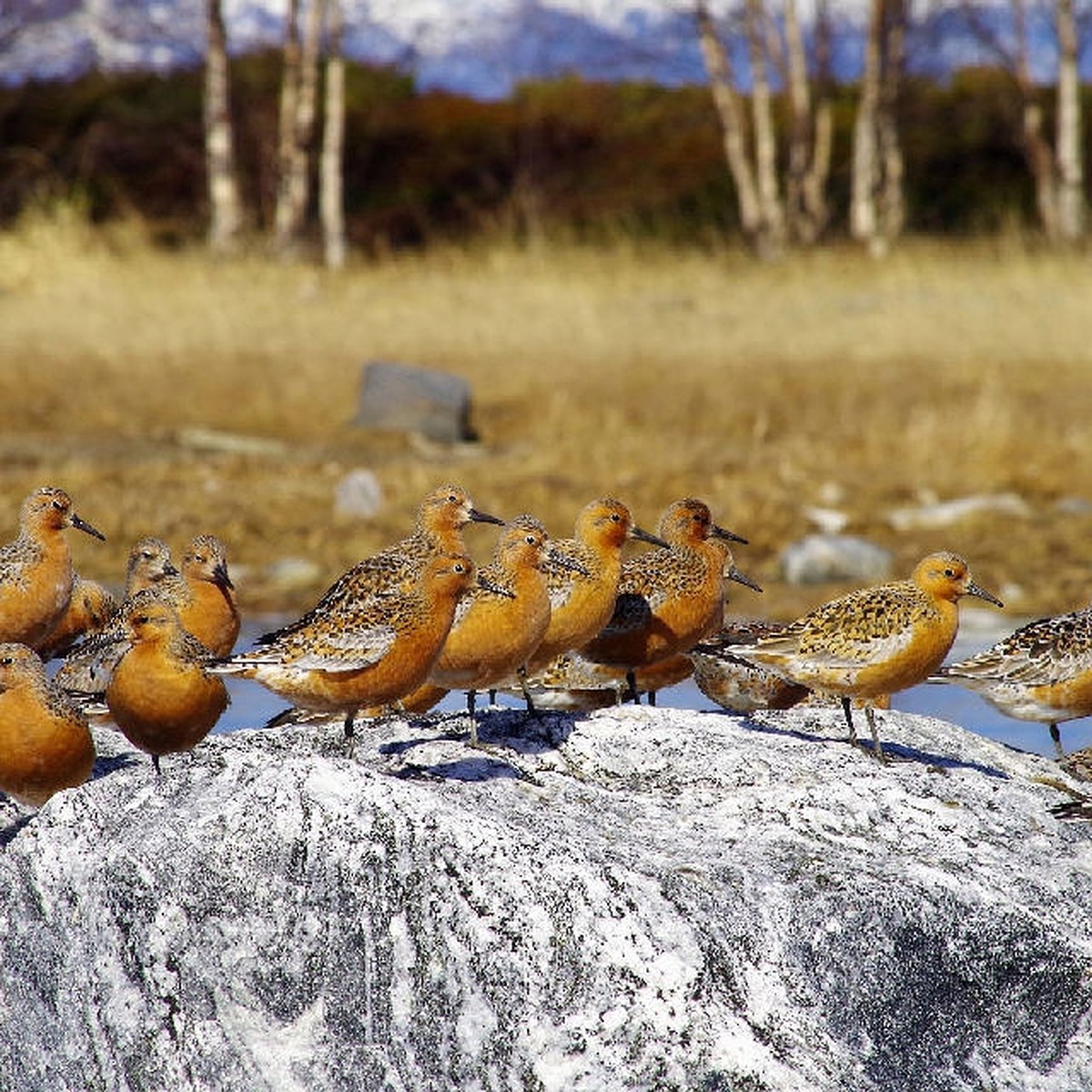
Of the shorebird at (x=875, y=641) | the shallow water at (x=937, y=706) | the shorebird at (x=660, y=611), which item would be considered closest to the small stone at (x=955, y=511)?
the shallow water at (x=937, y=706)

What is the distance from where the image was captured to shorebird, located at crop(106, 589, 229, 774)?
22.3 feet

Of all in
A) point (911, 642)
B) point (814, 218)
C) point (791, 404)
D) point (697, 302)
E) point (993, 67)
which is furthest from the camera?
point (993, 67)

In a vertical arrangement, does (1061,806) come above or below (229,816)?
below

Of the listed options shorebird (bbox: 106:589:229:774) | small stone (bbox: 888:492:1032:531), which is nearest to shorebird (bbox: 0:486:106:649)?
shorebird (bbox: 106:589:229:774)

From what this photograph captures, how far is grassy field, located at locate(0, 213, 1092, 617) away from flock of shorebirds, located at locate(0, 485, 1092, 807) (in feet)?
19.9

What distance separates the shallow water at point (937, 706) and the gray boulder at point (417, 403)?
663cm

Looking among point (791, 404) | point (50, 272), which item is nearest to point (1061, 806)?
point (791, 404)

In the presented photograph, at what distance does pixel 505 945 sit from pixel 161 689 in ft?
6.08

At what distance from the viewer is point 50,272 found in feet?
93.9

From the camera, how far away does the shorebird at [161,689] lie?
268 inches

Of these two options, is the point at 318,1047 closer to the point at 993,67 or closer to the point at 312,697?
the point at 312,697

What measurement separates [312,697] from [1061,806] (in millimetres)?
2666

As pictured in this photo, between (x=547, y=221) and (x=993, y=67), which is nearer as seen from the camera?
(x=547, y=221)

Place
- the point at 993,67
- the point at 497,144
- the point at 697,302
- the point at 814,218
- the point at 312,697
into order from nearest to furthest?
the point at 312,697 → the point at 697,302 → the point at 814,218 → the point at 497,144 → the point at 993,67
